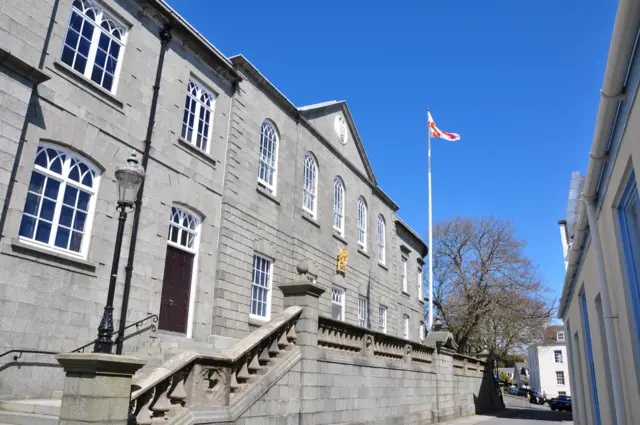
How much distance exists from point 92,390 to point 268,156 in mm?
12259

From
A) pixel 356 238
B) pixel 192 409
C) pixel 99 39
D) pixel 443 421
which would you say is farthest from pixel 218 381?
pixel 356 238

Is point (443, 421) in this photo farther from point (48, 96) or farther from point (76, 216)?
point (48, 96)

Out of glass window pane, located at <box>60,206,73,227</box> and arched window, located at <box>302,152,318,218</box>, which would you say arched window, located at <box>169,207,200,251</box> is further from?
arched window, located at <box>302,152,318,218</box>

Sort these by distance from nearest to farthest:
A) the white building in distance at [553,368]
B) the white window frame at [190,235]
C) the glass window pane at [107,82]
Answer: the glass window pane at [107,82] → the white window frame at [190,235] → the white building in distance at [553,368]

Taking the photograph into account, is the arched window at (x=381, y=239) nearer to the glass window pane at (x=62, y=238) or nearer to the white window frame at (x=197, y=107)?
the white window frame at (x=197, y=107)

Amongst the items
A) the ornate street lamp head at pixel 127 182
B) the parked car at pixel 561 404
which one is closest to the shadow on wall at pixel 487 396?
the parked car at pixel 561 404

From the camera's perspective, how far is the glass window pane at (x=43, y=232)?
9.72 m

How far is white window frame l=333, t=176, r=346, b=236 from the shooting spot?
69.3ft

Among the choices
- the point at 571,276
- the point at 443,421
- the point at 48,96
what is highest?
the point at 48,96

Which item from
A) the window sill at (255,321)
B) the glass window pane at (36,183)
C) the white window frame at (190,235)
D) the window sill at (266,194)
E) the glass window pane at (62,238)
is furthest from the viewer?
the window sill at (266,194)

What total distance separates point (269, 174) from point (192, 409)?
10.6 m

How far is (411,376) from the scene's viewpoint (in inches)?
610

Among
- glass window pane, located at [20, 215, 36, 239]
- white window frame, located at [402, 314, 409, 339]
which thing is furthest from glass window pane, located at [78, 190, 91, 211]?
white window frame, located at [402, 314, 409, 339]

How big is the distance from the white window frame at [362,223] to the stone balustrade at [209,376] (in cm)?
1359
